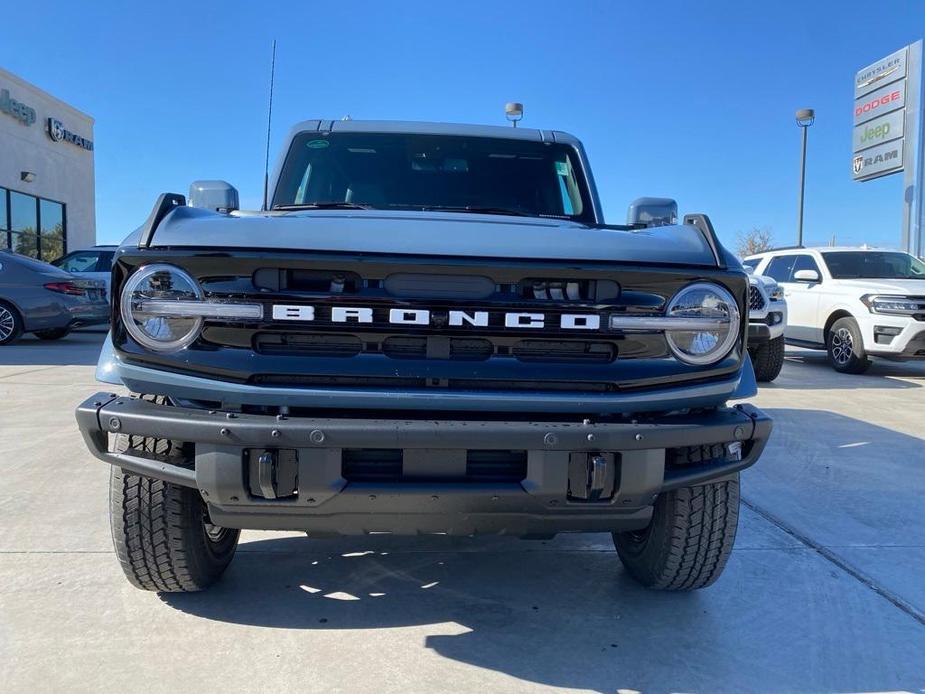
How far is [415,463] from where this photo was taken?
6.56 ft

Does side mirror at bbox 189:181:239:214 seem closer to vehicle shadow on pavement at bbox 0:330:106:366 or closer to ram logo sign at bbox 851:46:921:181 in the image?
vehicle shadow on pavement at bbox 0:330:106:366

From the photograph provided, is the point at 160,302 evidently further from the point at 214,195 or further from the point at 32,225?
the point at 32,225

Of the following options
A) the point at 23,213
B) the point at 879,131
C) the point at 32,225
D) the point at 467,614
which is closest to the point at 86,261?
the point at 23,213

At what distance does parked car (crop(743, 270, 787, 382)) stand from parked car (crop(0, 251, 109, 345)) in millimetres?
9195

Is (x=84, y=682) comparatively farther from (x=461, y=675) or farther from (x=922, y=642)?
(x=922, y=642)

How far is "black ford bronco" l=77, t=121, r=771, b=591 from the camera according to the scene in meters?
1.97

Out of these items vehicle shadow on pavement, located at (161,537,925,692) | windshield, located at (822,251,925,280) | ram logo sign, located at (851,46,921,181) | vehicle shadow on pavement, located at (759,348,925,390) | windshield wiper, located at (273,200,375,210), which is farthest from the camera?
ram logo sign, located at (851,46,921,181)

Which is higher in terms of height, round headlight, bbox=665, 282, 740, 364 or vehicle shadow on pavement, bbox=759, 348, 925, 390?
round headlight, bbox=665, 282, 740, 364

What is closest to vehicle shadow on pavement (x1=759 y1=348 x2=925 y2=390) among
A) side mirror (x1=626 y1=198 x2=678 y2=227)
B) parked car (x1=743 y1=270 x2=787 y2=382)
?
parked car (x1=743 y1=270 x2=787 y2=382)

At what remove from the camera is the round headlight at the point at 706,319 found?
2.15m

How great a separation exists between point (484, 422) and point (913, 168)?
807 inches

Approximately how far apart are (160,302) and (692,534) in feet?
6.22

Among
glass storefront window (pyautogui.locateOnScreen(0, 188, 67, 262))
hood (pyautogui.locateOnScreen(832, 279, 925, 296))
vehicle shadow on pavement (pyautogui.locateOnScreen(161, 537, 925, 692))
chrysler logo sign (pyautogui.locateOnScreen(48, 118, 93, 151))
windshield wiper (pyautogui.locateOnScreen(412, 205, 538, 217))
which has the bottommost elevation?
vehicle shadow on pavement (pyautogui.locateOnScreen(161, 537, 925, 692))

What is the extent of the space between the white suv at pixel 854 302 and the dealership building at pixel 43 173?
19147 mm
